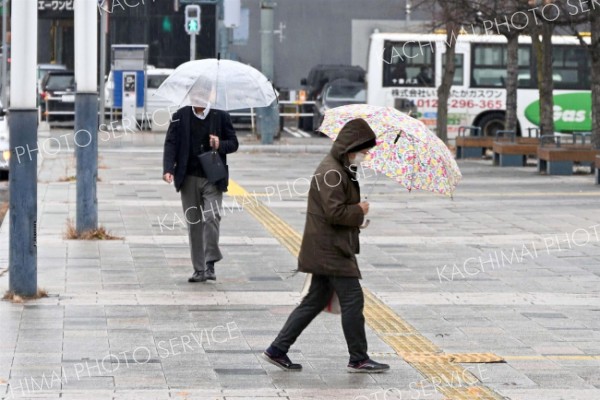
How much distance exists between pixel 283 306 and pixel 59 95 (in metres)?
31.0

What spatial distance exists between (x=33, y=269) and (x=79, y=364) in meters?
2.36

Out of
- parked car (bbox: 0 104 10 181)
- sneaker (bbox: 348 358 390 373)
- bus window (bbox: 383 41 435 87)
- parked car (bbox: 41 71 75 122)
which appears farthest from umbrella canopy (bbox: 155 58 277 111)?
parked car (bbox: 41 71 75 122)

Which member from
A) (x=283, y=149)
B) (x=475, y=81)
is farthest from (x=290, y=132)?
(x=283, y=149)

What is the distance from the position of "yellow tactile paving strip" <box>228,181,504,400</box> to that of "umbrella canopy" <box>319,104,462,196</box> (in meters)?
1.04

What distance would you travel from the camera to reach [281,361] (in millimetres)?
8320

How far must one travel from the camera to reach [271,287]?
11.4 metres

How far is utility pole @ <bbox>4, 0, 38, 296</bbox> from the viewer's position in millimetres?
10406

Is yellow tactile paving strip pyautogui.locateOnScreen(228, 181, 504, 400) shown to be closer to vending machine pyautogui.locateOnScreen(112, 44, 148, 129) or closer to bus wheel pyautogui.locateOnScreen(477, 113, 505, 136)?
vending machine pyautogui.locateOnScreen(112, 44, 148, 129)

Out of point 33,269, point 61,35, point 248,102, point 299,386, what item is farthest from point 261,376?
point 61,35

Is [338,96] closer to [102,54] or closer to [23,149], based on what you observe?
[102,54]

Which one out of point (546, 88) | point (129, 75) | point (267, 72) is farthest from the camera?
point (129, 75)

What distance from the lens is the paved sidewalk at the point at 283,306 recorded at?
26.3 ft

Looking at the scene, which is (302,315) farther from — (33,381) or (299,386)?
(33,381)

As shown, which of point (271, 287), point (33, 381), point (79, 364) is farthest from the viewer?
point (271, 287)
